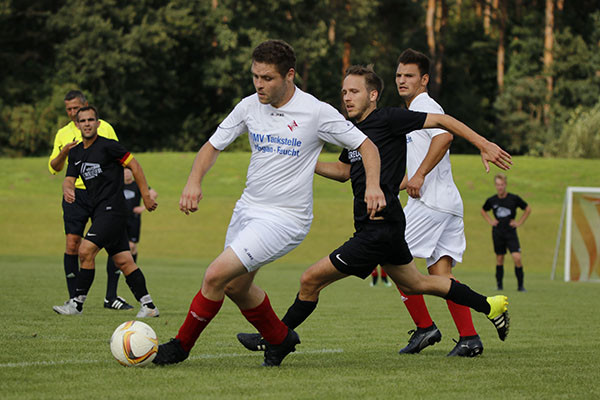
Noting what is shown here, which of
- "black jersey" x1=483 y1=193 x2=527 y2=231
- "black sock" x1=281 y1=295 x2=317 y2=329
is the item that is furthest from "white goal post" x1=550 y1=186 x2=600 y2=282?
"black sock" x1=281 y1=295 x2=317 y2=329

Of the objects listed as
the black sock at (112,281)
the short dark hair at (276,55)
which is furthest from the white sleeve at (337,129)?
the black sock at (112,281)

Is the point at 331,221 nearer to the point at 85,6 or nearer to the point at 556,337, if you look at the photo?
the point at 556,337

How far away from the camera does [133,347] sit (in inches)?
206

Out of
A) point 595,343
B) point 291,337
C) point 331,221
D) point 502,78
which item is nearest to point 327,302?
point 595,343

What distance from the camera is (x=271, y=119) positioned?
17.3ft

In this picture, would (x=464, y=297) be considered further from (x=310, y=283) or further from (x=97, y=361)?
(x=97, y=361)

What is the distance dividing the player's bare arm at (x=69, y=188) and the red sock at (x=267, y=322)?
389 cm

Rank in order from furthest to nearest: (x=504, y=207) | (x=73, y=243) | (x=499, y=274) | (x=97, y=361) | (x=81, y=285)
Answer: (x=504, y=207), (x=499, y=274), (x=73, y=243), (x=81, y=285), (x=97, y=361)

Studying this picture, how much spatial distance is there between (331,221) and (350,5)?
964 inches

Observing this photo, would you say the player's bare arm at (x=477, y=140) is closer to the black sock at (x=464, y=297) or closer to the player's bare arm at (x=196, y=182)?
the black sock at (x=464, y=297)

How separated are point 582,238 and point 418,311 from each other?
1536 cm

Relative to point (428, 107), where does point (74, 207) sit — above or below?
below

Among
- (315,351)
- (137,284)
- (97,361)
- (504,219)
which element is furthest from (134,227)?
(97,361)

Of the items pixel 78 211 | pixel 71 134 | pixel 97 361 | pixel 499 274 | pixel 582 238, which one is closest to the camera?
pixel 97 361
